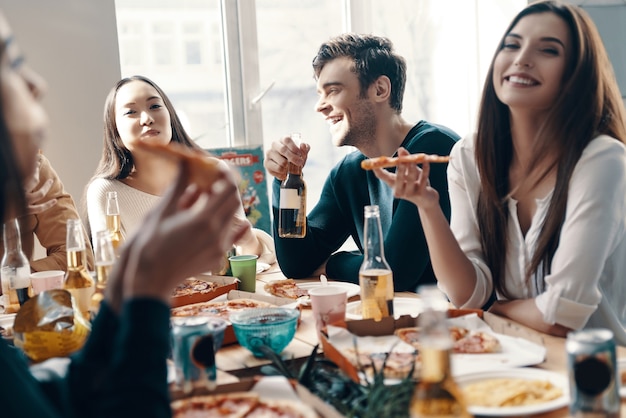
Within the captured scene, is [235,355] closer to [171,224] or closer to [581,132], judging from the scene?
[171,224]

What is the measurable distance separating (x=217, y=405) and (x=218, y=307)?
658 mm

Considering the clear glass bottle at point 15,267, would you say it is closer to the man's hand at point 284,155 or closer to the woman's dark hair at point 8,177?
the man's hand at point 284,155

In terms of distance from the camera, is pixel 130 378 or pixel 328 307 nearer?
pixel 130 378

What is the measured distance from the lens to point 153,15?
3.68m

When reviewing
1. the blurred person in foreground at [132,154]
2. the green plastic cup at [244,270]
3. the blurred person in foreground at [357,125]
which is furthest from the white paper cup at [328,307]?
the blurred person in foreground at [132,154]

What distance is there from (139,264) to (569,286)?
41.6 inches

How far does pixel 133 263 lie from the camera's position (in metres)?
0.86

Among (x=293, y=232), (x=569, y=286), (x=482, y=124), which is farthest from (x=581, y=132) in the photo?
(x=293, y=232)

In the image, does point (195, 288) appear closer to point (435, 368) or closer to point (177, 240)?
point (177, 240)

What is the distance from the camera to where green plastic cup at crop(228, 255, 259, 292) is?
2.02 metres

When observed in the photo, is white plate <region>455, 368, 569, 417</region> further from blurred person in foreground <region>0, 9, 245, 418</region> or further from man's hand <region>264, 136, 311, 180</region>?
man's hand <region>264, 136, 311, 180</region>

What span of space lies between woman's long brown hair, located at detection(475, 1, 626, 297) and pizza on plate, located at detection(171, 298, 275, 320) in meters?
0.64

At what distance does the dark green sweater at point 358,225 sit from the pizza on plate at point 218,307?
0.48 m

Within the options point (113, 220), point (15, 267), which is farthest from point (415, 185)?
point (15, 267)
